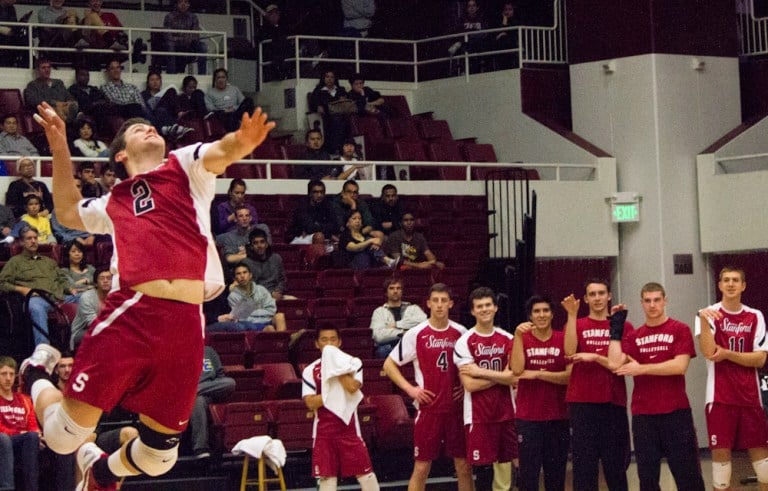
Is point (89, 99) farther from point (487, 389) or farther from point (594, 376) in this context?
point (594, 376)

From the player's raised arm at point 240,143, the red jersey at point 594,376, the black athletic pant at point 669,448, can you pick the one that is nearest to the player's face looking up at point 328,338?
the red jersey at point 594,376

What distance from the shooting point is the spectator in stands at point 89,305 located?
40.9 ft

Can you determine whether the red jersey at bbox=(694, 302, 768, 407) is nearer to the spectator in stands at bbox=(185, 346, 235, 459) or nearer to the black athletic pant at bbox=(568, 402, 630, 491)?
the black athletic pant at bbox=(568, 402, 630, 491)

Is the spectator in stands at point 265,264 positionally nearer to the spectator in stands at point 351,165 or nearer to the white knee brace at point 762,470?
the spectator in stands at point 351,165

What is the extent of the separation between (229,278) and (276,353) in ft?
3.12

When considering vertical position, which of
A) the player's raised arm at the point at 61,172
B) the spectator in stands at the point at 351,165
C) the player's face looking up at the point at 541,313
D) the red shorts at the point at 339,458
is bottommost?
the red shorts at the point at 339,458

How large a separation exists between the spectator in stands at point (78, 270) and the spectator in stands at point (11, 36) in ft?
17.9

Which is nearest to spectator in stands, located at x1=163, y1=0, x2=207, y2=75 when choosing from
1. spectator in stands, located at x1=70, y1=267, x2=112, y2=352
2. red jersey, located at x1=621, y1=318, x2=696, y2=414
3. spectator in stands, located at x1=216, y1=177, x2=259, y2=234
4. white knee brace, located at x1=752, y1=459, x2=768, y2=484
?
spectator in stands, located at x1=216, y1=177, x2=259, y2=234

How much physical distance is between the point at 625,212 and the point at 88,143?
6632 millimetres

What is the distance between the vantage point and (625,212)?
1781 centimetres

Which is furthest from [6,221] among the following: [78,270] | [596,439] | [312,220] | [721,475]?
[721,475]

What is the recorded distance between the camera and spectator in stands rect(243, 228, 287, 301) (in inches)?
565

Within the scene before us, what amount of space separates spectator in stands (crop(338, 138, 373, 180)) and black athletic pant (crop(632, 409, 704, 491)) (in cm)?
686

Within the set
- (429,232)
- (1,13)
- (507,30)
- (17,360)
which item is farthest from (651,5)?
(17,360)
